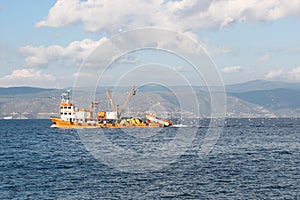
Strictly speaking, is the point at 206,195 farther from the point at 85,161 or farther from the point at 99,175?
the point at 85,161

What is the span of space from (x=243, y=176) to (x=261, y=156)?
3463 cm

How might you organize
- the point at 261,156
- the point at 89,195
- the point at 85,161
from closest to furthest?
1. the point at 89,195
2. the point at 85,161
3. the point at 261,156

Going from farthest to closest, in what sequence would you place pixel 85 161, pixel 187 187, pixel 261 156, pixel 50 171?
pixel 261 156 < pixel 85 161 < pixel 50 171 < pixel 187 187

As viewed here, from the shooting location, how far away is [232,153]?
125250 mm

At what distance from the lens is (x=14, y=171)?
307 feet

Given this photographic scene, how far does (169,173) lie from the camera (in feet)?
291

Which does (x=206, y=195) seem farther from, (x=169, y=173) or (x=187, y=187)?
(x=169, y=173)

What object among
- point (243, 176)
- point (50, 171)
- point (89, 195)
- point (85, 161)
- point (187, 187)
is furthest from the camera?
point (85, 161)

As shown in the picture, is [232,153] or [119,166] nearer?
[119,166]

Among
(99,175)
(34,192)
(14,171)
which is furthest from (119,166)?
(34,192)

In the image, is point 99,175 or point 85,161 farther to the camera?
point 85,161

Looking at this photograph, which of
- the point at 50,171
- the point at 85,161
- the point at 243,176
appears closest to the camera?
the point at 243,176

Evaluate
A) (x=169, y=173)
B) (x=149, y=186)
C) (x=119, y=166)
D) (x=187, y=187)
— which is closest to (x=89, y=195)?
(x=149, y=186)

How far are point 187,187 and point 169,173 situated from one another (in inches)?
527
